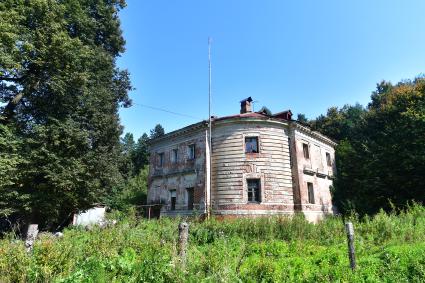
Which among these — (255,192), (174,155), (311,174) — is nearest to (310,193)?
(311,174)

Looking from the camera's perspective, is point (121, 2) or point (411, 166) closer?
point (411, 166)

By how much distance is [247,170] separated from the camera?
22.6 m

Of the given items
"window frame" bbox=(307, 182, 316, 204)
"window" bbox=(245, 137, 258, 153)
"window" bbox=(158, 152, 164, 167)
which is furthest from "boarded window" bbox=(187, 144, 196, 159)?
"window frame" bbox=(307, 182, 316, 204)

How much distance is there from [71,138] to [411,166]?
24091 millimetres

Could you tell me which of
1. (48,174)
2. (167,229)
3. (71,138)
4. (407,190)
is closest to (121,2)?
(71,138)

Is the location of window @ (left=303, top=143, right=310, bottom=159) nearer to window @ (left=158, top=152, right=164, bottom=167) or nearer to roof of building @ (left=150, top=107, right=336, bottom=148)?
roof of building @ (left=150, top=107, right=336, bottom=148)

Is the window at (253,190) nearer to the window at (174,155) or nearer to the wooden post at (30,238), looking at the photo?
the window at (174,155)

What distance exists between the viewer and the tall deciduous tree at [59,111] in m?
17.0

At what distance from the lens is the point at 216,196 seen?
2283cm

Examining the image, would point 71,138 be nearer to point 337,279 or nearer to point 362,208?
point 337,279

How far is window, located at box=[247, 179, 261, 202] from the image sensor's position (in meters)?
22.3

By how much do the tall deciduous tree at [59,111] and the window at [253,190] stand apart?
949 cm

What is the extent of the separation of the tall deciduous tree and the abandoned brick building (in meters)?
6.33

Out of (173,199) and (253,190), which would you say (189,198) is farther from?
(253,190)
